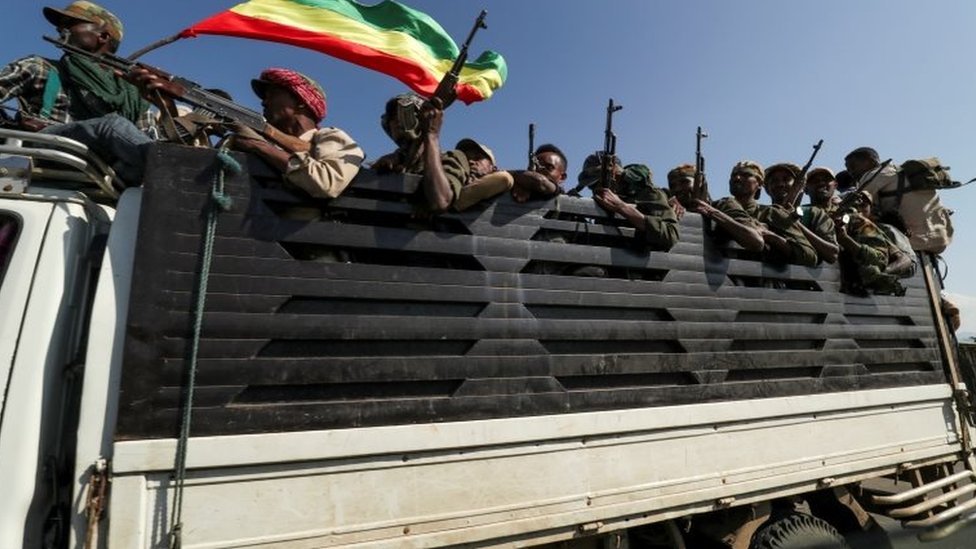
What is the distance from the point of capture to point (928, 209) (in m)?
3.94

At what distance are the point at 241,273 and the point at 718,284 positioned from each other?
6.86 feet

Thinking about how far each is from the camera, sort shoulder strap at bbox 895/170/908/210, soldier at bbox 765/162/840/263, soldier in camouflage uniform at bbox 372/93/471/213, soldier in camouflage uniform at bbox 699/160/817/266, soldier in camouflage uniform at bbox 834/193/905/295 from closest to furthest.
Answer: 1. soldier in camouflage uniform at bbox 372/93/471/213
2. soldier in camouflage uniform at bbox 699/160/817/266
3. soldier at bbox 765/162/840/263
4. soldier in camouflage uniform at bbox 834/193/905/295
5. shoulder strap at bbox 895/170/908/210

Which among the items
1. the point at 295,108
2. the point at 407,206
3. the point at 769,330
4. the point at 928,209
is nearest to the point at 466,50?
the point at 295,108

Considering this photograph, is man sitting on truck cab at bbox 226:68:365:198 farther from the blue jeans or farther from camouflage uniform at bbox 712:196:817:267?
camouflage uniform at bbox 712:196:817:267

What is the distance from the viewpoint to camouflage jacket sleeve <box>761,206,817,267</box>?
282 cm

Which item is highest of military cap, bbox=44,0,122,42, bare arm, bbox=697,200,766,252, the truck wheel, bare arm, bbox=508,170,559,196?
military cap, bbox=44,0,122,42

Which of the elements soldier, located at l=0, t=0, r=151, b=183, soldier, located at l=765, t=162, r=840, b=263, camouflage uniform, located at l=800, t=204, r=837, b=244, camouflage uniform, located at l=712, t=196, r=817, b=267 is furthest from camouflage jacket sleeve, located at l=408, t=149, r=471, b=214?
camouflage uniform, located at l=800, t=204, r=837, b=244

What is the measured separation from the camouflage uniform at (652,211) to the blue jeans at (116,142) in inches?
80.4

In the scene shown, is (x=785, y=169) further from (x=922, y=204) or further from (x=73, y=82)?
(x=73, y=82)

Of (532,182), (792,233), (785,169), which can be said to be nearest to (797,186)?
(785,169)

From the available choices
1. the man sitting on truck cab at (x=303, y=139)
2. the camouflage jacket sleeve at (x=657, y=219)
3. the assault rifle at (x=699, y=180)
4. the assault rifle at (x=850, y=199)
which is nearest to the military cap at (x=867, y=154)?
the assault rifle at (x=850, y=199)

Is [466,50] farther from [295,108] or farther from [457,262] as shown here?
[457,262]

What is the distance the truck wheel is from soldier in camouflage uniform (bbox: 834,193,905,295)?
1.38 meters

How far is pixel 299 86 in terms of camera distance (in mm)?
2244
